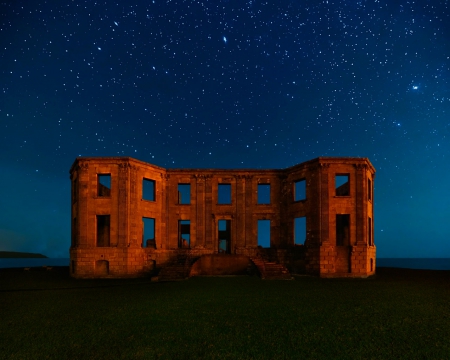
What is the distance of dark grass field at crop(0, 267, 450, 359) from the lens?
9.21m

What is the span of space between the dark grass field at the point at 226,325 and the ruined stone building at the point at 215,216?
9.93 meters

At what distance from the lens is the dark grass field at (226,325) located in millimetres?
9211

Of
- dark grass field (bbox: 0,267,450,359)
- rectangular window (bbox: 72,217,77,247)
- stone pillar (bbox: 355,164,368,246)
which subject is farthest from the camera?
rectangular window (bbox: 72,217,77,247)

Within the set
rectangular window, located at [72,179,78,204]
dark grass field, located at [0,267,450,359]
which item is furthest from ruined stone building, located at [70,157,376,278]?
dark grass field, located at [0,267,450,359]

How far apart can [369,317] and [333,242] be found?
658 inches

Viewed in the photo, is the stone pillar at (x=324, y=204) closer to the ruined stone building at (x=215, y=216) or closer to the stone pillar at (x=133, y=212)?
the ruined stone building at (x=215, y=216)

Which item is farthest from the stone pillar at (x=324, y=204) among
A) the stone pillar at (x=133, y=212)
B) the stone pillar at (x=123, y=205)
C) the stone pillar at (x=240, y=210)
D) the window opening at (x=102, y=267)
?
the window opening at (x=102, y=267)

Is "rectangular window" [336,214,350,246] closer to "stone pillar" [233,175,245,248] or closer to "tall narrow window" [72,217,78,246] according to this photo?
"stone pillar" [233,175,245,248]

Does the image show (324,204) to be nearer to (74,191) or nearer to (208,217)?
(208,217)

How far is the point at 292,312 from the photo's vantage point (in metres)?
13.9

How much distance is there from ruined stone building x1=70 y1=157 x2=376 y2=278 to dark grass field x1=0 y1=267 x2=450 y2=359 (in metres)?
9.93

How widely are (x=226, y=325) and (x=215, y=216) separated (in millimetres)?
22144

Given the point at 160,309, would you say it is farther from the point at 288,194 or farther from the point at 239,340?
the point at 288,194

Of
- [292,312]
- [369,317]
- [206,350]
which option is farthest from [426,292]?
[206,350]
